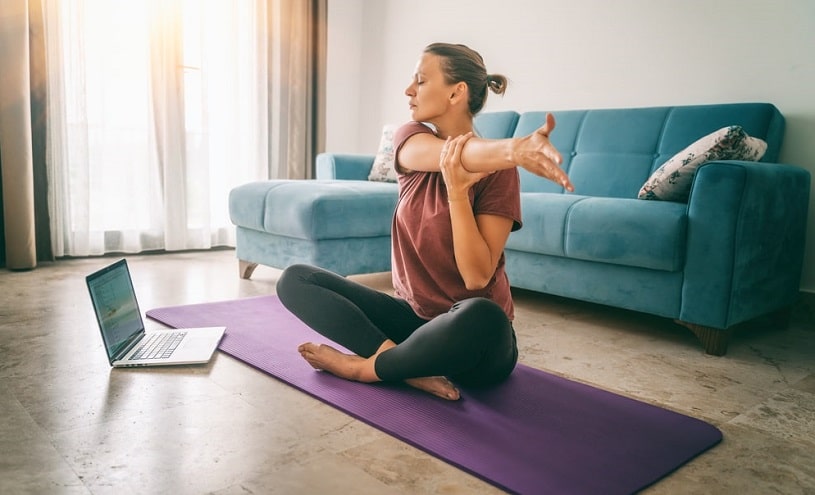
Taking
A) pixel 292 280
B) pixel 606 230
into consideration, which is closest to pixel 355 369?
pixel 292 280

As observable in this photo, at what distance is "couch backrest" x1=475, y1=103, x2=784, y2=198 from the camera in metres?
2.59

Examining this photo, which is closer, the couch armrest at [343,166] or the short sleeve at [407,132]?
the short sleeve at [407,132]

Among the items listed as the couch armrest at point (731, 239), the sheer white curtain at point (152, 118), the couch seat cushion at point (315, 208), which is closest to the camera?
the couch armrest at point (731, 239)

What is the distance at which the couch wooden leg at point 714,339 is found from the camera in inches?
81.2

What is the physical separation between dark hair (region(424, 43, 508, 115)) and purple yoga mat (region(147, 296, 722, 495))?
707 mm

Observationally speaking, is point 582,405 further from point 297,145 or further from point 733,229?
point 297,145

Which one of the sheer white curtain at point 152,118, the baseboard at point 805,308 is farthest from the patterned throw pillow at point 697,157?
the sheer white curtain at point 152,118

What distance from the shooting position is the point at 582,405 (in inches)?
60.2

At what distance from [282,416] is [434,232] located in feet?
1.74

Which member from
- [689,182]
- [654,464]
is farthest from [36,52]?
[654,464]

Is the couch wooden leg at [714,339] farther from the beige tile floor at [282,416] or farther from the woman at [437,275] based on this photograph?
the woman at [437,275]

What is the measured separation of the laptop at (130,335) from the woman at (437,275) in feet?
1.20

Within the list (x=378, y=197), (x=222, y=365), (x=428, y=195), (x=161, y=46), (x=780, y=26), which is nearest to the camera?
(x=428, y=195)

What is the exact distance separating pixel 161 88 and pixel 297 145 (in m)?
1.00
